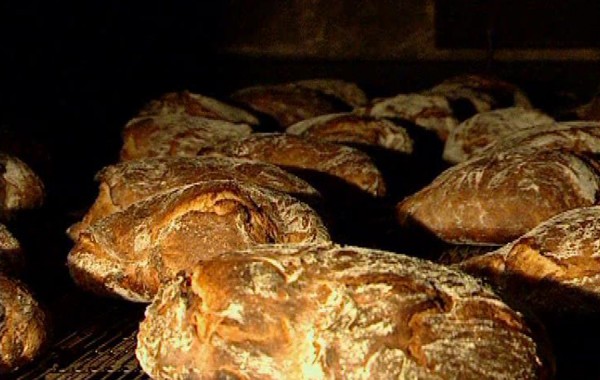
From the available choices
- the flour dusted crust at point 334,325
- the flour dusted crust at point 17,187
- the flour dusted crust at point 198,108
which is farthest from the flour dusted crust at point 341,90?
the flour dusted crust at point 334,325

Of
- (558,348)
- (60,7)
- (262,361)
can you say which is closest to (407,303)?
(262,361)

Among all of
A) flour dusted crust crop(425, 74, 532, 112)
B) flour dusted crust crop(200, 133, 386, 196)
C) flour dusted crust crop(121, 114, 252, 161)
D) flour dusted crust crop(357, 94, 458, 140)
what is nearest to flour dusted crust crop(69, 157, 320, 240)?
flour dusted crust crop(200, 133, 386, 196)

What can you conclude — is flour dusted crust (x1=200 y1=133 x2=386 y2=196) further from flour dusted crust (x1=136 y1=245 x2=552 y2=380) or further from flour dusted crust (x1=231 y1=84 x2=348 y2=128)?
flour dusted crust (x1=136 y1=245 x2=552 y2=380)

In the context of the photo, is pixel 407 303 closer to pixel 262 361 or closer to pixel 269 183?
pixel 262 361

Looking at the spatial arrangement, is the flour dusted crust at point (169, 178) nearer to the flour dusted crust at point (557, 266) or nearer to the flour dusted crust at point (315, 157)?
the flour dusted crust at point (315, 157)

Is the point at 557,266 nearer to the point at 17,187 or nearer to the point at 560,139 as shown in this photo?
the point at 560,139

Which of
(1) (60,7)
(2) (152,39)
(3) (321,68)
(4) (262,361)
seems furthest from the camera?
(3) (321,68)

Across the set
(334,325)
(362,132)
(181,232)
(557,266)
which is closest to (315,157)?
(362,132)
